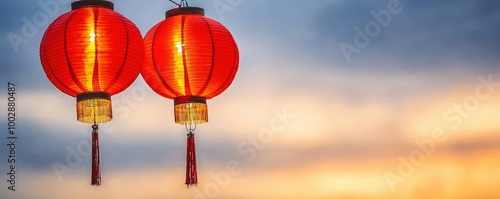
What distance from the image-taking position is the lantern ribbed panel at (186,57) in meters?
5.71

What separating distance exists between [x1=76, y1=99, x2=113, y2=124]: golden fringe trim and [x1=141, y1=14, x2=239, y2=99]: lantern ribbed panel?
13.1 inches

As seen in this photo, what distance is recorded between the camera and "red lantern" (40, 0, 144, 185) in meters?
5.43

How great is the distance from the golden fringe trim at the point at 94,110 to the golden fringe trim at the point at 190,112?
439 millimetres

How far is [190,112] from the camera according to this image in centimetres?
589

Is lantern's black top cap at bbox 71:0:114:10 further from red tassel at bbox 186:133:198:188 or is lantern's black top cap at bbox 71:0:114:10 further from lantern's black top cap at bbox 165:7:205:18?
red tassel at bbox 186:133:198:188

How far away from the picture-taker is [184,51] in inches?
224

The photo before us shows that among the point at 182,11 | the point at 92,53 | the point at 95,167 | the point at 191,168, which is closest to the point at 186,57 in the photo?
the point at 182,11

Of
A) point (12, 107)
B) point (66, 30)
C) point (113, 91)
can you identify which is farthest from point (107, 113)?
point (12, 107)

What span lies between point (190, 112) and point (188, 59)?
0.37m

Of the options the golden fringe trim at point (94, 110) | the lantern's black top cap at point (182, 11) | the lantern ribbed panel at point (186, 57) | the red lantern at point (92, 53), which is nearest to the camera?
the red lantern at point (92, 53)

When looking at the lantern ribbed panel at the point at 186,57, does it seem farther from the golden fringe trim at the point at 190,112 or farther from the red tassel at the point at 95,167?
the red tassel at the point at 95,167

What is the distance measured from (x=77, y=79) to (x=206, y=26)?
0.86 m

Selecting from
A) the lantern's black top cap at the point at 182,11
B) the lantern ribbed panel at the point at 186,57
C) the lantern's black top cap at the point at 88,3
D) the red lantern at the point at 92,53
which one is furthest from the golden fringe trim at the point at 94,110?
the lantern's black top cap at the point at 182,11

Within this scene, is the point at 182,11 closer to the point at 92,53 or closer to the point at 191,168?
the point at 92,53
